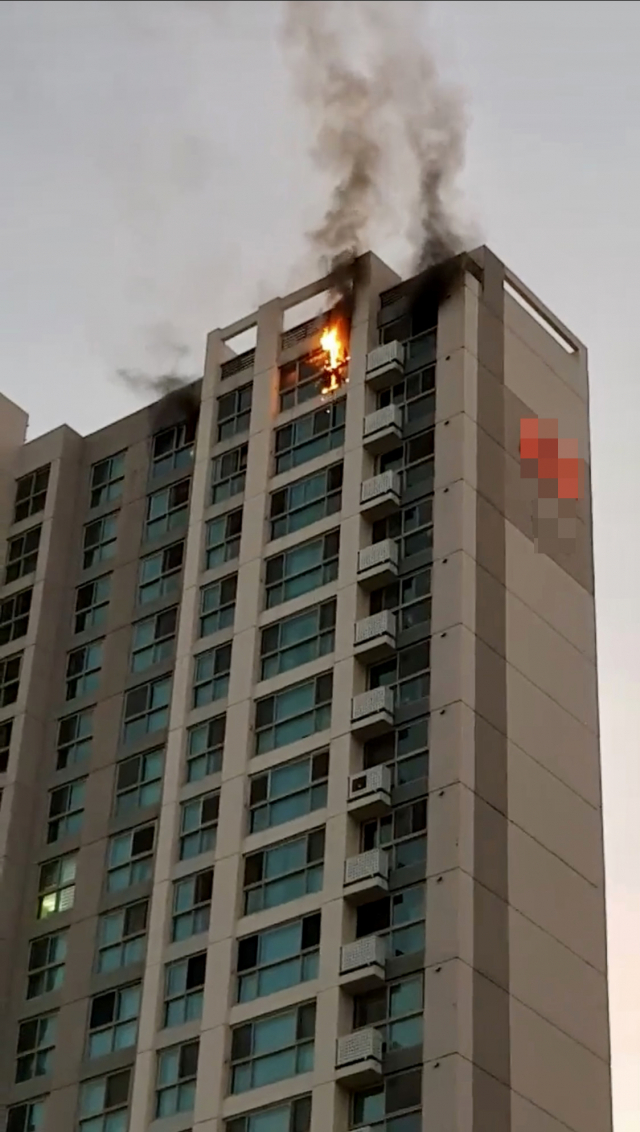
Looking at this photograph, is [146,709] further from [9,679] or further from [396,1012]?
[396,1012]

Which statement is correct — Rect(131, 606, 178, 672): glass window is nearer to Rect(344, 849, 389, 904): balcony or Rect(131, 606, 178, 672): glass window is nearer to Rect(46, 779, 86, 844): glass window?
Rect(46, 779, 86, 844): glass window

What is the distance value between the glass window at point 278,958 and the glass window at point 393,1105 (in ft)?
13.1

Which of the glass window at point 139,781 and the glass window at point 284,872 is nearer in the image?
the glass window at point 284,872

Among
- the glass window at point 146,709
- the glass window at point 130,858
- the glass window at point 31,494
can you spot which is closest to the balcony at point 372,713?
the glass window at point 130,858

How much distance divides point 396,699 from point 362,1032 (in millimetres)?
9854

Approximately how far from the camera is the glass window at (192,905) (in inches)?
2339

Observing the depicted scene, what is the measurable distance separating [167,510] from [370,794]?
17.9 m

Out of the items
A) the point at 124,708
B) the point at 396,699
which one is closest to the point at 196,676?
the point at 124,708

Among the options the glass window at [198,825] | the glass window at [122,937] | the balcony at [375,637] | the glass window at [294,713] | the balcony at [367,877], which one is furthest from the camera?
the glass window at [122,937]

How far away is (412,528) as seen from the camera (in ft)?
202

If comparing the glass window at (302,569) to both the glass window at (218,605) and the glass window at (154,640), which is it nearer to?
the glass window at (218,605)

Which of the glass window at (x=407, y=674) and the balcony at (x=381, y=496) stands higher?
the balcony at (x=381, y=496)

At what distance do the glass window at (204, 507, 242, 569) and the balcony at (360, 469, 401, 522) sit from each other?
18.1ft

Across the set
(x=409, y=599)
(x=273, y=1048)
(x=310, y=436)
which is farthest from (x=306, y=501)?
(x=273, y=1048)
